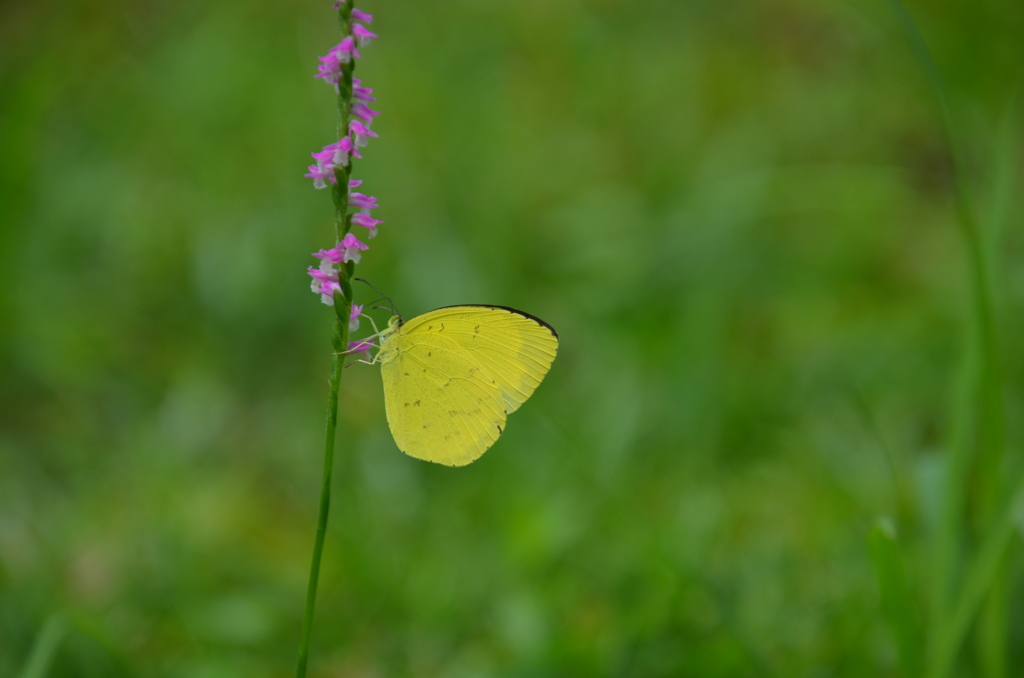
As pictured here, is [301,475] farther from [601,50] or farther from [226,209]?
[601,50]

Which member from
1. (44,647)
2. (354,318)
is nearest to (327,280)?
(354,318)

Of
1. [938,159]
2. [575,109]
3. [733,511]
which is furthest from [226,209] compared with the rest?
[938,159]

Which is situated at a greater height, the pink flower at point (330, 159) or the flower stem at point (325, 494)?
the pink flower at point (330, 159)

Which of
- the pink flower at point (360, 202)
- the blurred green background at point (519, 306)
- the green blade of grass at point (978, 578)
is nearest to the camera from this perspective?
the pink flower at point (360, 202)

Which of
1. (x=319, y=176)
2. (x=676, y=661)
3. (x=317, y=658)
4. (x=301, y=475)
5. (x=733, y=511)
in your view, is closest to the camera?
(x=319, y=176)

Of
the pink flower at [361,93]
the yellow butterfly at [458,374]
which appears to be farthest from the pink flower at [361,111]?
the yellow butterfly at [458,374]

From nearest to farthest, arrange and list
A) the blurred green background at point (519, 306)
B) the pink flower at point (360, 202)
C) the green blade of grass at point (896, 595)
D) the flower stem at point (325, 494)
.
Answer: the flower stem at point (325, 494), the pink flower at point (360, 202), the green blade of grass at point (896, 595), the blurred green background at point (519, 306)

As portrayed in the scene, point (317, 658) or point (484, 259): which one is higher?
point (484, 259)

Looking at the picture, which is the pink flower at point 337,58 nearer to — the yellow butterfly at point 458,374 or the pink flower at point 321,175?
the pink flower at point 321,175

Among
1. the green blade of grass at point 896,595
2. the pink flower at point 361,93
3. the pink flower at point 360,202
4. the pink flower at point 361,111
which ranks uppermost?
the pink flower at point 361,93
